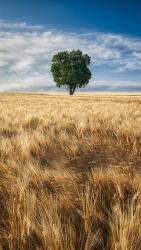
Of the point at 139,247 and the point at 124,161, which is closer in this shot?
the point at 139,247

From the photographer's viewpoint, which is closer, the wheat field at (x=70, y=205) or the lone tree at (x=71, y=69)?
the wheat field at (x=70, y=205)

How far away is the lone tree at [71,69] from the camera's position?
66.1m

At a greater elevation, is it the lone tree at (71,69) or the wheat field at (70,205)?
the lone tree at (71,69)

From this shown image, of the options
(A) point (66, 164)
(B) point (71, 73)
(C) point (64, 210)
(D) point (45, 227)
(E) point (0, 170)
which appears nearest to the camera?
Result: (D) point (45, 227)

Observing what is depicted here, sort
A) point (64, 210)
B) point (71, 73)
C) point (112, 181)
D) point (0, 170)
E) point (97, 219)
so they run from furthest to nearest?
point (71, 73) < point (0, 170) < point (112, 181) < point (64, 210) < point (97, 219)

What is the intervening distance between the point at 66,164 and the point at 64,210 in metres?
1.66

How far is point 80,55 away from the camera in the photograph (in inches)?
2744

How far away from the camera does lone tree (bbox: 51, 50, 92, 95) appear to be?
66.1 meters

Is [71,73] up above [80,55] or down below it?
below

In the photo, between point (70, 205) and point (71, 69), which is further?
point (71, 69)

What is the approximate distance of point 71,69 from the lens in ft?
217

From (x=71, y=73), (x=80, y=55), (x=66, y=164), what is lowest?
(x=66, y=164)

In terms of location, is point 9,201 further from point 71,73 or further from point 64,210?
point 71,73

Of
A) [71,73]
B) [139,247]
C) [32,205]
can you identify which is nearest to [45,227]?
[32,205]
